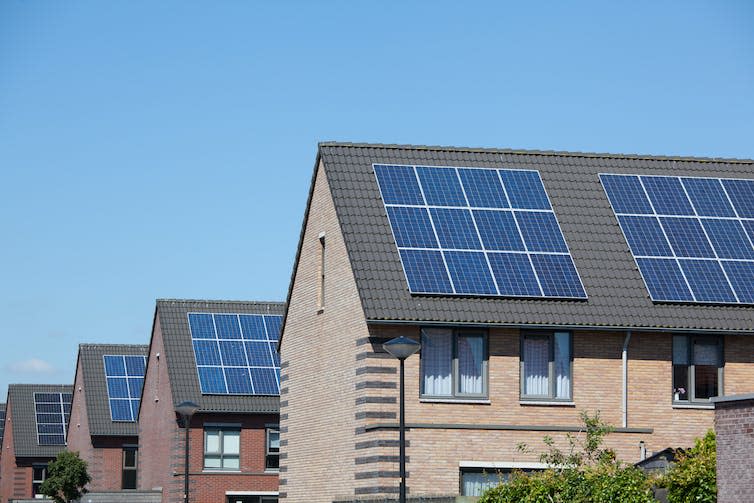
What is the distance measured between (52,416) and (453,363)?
53118mm

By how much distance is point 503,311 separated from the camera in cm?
3347

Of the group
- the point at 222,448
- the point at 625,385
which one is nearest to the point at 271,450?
the point at 222,448

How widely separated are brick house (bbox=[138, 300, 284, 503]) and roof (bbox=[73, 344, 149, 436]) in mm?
8854

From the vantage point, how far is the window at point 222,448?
53.4 m

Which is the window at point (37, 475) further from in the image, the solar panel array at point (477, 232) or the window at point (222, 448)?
the solar panel array at point (477, 232)

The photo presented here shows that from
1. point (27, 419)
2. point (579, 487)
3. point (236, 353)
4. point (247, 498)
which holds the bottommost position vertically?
point (247, 498)

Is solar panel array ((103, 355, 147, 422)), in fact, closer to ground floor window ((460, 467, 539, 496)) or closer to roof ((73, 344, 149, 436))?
roof ((73, 344, 149, 436))

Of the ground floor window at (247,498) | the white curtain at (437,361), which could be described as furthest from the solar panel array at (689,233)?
the ground floor window at (247,498)

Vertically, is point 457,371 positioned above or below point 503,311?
below

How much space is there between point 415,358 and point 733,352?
762cm

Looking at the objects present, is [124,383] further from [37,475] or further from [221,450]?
[37,475]

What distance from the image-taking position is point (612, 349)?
3422cm

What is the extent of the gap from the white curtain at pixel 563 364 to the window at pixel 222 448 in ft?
71.9

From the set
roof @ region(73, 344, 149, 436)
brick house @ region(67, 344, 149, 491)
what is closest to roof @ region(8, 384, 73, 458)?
roof @ region(73, 344, 149, 436)
